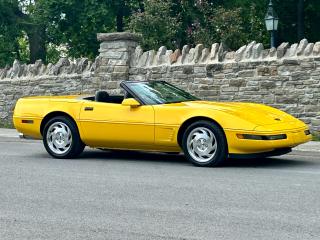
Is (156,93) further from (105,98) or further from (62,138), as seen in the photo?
(62,138)

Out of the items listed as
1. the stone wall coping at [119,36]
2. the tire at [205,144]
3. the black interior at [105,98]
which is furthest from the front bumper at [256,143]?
the stone wall coping at [119,36]

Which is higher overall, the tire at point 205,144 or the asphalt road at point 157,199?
the tire at point 205,144

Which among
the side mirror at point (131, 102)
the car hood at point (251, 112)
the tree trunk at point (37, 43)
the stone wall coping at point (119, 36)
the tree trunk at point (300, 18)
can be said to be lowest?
the car hood at point (251, 112)

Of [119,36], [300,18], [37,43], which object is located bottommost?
[119,36]

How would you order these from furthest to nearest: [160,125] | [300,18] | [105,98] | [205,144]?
[300,18] → [105,98] → [160,125] → [205,144]

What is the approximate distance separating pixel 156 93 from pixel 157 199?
3.61 metres

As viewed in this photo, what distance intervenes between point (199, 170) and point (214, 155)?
354 mm

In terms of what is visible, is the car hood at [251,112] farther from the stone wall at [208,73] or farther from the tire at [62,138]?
the stone wall at [208,73]

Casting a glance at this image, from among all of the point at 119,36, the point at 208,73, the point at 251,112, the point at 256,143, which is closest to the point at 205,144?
the point at 256,143

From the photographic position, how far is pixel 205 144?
387 inches

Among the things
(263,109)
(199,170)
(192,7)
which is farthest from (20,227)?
(192,7)

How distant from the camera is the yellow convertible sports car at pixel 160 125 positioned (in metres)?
→ 9.66

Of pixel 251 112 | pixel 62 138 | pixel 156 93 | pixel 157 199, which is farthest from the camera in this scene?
pixel 62 138

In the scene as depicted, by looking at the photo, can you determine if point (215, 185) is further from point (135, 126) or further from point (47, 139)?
point (47, 139)
